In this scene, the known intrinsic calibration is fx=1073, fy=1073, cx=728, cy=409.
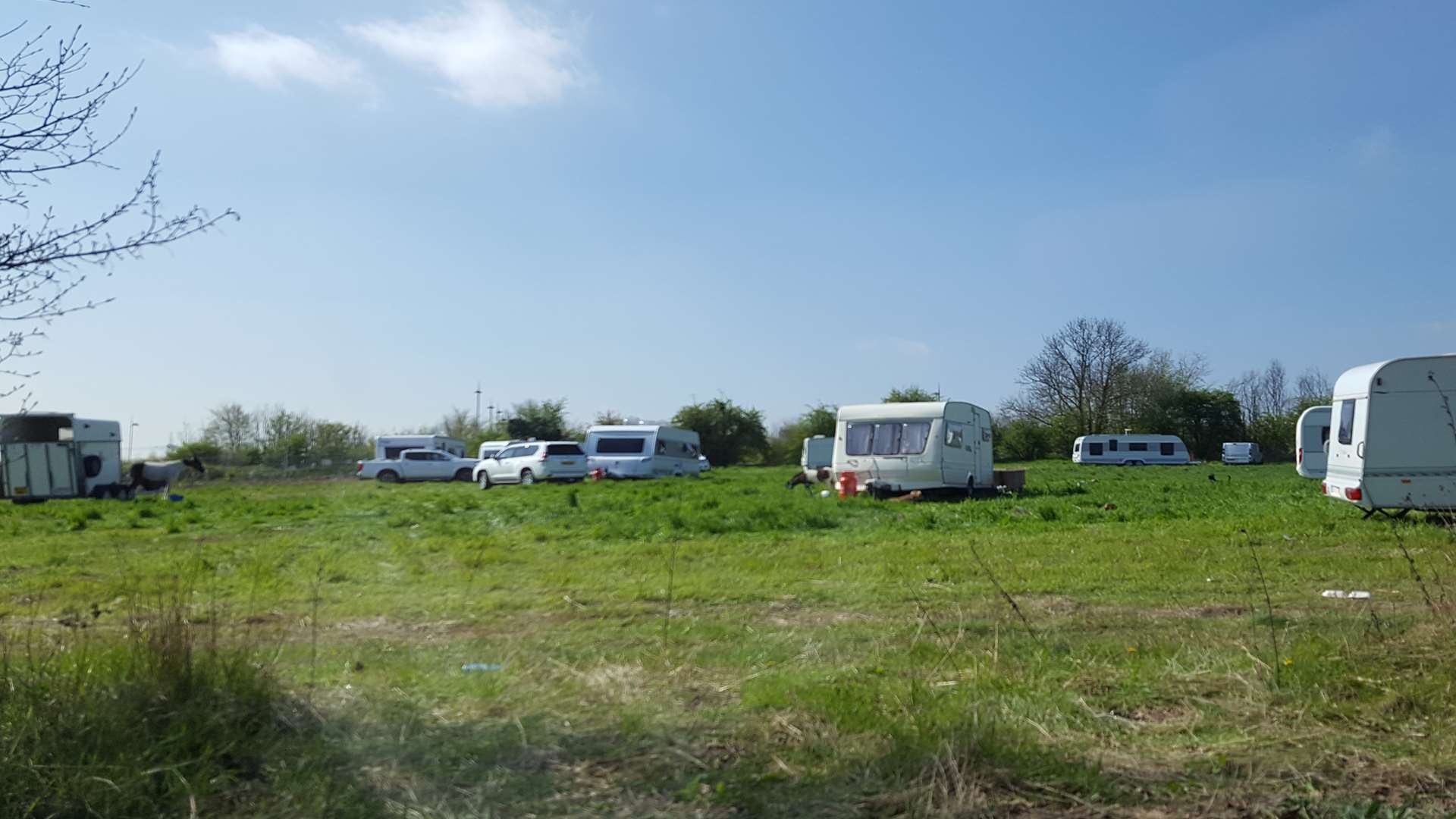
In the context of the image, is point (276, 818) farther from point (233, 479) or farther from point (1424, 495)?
point (233, 479)

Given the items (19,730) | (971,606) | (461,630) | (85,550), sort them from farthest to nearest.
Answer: (85,550)
(971,606)
(461,630)
(19,730)

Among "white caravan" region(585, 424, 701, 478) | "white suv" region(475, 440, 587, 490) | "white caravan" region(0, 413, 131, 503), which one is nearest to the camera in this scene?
"white caravan" region(0, 413, 131, 503)

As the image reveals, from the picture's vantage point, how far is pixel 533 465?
33250 millimetres

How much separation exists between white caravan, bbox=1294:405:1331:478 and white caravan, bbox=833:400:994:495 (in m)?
6.68

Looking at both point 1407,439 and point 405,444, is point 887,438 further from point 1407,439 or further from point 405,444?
point 405,444

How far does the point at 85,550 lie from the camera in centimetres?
1355

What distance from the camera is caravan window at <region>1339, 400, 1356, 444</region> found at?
16.1 metres

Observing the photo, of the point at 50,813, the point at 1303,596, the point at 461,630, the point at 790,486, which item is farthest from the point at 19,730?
the point at 790,486

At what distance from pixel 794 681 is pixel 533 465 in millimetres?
28695

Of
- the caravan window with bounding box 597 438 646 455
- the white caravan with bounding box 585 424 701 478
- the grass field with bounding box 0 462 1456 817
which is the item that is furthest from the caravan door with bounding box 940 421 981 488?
the caravan window with bounding box 597 438 646 455

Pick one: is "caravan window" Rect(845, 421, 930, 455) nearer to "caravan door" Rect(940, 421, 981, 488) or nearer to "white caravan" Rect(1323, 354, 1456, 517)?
"caravan door" Rect(940, 421, 981, 488)

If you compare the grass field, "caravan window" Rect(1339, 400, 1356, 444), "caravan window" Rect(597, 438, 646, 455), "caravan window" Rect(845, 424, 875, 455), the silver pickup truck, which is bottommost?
the silver pickup truck

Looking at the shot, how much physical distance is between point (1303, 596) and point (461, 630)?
244 inches

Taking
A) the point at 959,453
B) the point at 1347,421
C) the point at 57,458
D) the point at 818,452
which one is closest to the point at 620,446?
the point at 818,452
